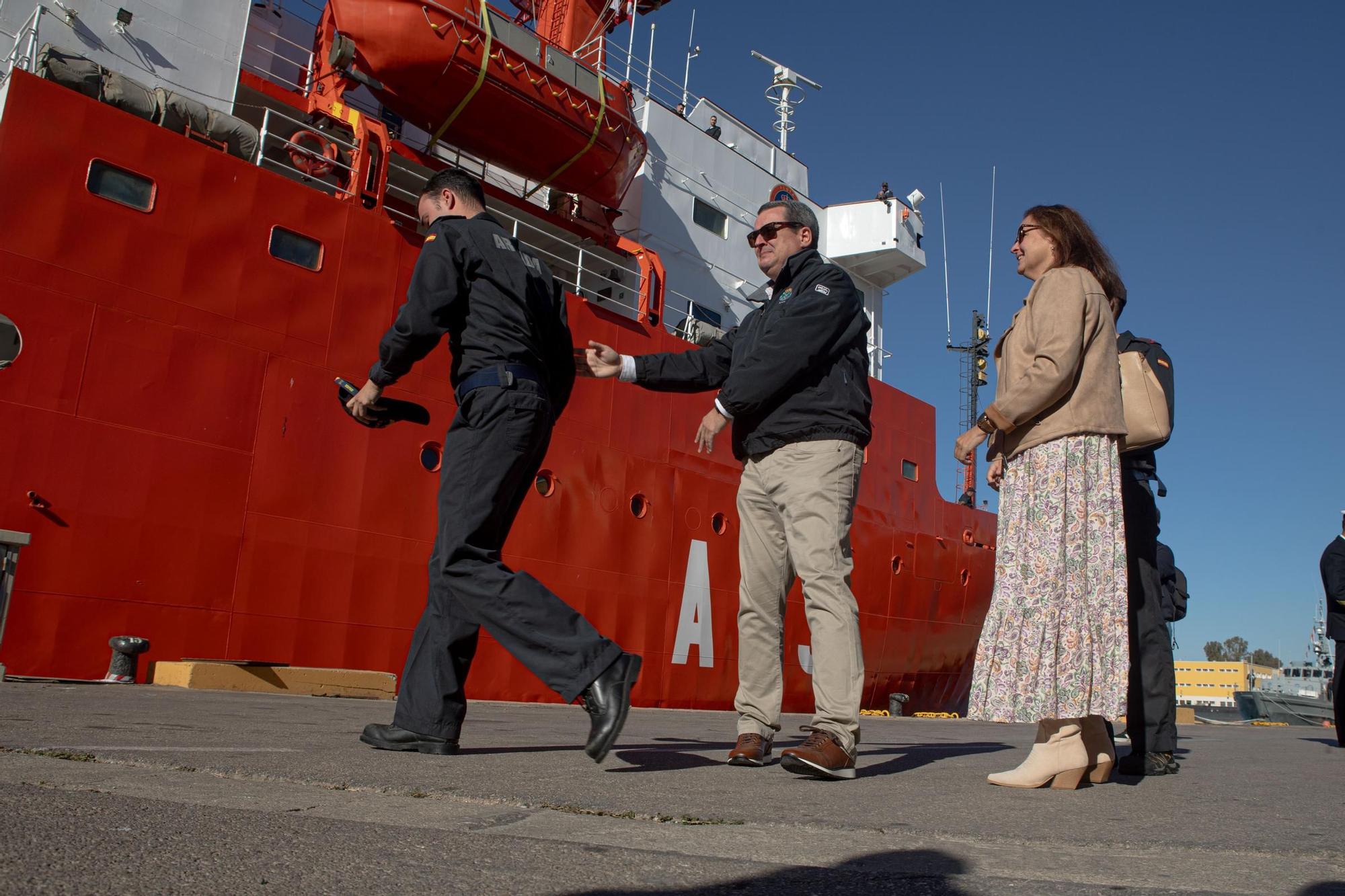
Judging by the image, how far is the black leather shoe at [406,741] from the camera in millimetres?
2773

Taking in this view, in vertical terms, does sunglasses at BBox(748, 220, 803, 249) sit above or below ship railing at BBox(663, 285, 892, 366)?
below

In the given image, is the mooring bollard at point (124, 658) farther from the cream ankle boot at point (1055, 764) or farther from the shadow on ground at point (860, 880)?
the shadow on ground at point (860, 880)

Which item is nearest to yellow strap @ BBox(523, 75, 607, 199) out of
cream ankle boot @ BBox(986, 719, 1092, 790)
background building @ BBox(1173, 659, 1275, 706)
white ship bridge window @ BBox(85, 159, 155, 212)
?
white ship bridge window @ BBox(85, 159, 155, 212)

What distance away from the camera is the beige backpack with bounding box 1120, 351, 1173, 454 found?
10.5 feet

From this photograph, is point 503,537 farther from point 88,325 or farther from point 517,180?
point 517,180

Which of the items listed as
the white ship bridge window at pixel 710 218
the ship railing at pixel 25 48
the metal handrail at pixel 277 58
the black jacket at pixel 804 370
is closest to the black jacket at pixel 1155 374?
the black jacket at pixel 804 370

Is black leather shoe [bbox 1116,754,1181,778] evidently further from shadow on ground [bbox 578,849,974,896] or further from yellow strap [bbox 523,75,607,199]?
yellow strap [bbox 523,75,607,199]

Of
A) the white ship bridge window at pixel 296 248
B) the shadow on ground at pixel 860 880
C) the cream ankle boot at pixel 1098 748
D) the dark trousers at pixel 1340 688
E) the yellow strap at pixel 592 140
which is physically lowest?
the shadow on ground at pixel 860 880

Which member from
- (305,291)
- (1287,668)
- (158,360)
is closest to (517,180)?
(305,291)

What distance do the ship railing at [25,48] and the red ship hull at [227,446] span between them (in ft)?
1.97

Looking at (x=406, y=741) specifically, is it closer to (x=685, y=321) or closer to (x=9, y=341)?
(x=9, y=341)

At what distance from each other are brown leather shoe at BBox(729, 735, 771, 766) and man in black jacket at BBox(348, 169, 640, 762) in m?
0.46

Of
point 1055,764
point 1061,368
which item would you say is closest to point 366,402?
point 1061,368

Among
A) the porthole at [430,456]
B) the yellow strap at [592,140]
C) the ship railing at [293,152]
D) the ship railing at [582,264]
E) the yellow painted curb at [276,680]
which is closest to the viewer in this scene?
the yellow painted curb at [276,680]
